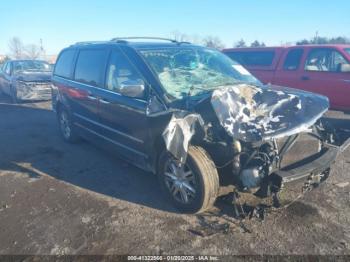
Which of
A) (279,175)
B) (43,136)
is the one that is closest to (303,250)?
(279,175)

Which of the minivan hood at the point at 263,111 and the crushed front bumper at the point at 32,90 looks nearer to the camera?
the minivan hood at the point at 263,111

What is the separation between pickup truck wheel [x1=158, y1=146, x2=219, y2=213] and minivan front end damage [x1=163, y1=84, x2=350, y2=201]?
0.43 feet

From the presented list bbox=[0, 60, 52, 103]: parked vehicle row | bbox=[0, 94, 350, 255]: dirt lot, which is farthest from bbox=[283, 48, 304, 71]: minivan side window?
bbox=[0, 60, 52, 103]: parked vehicle row

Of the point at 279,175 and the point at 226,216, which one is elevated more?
the point at 279,175

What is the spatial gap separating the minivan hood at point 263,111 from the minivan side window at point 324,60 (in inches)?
155

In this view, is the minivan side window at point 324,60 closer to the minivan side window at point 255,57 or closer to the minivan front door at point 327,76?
the minivan front door at point 327,76

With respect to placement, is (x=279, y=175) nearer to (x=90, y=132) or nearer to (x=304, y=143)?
(x=304, y=143)

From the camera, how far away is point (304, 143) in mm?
3266

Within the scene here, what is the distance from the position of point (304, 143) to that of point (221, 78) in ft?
4.61

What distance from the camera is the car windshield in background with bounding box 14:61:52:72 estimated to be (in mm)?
11971

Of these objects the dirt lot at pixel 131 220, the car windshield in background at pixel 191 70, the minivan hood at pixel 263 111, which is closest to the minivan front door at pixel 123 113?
the car windshield in background at pixel 191 70

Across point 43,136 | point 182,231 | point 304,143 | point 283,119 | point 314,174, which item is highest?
point 283,119

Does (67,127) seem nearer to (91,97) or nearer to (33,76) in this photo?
(91,97)

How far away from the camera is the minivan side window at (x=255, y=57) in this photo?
798 centimetres
